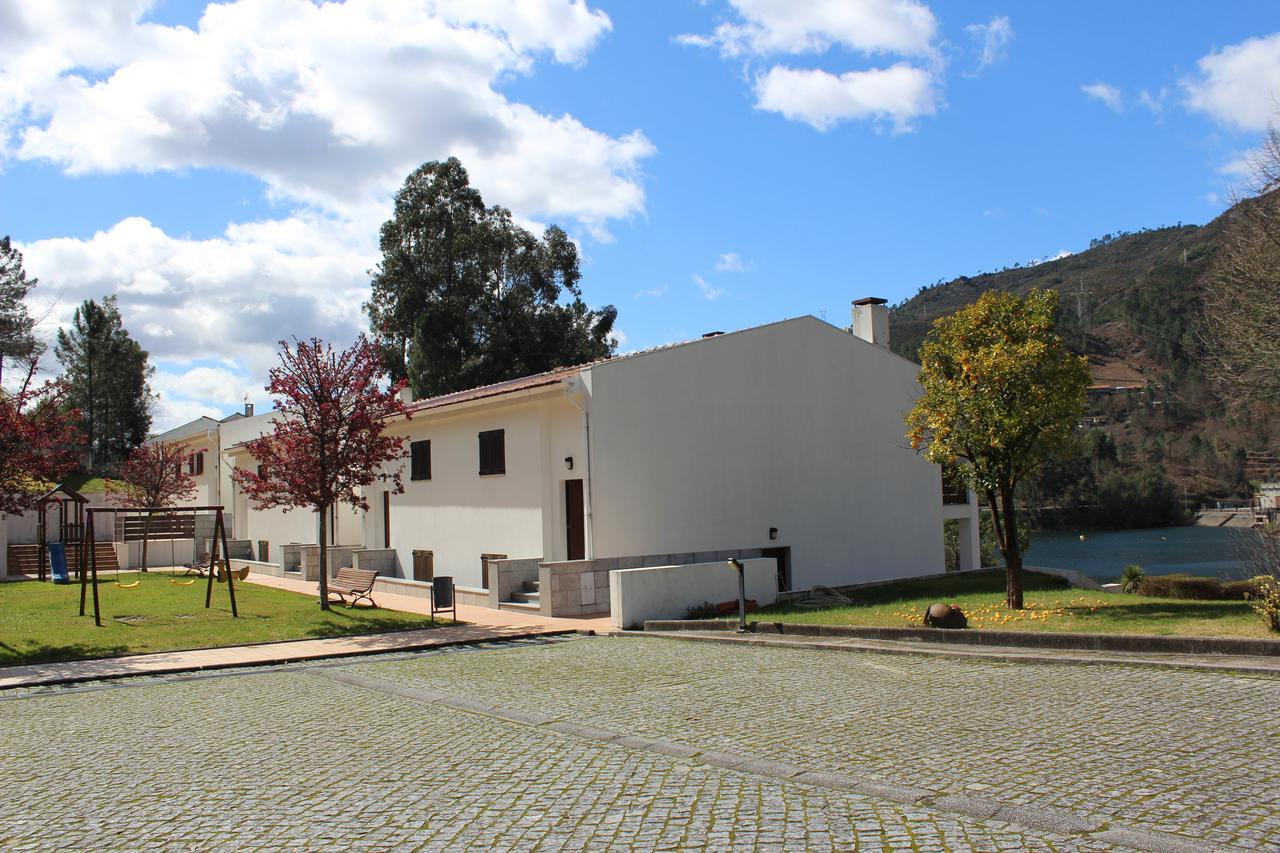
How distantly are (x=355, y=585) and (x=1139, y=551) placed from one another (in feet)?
197

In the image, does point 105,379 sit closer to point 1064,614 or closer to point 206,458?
point 206,458

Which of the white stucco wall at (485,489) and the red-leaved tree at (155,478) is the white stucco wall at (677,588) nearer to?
the white stucco wall at (485,489)

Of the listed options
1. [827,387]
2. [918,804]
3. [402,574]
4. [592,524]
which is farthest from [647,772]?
[402,574]

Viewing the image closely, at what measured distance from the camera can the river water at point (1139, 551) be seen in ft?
172

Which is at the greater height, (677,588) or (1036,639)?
(677,588)

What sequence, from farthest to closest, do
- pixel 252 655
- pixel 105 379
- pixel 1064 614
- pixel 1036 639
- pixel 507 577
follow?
pixel 105 379, pixel 507 577, pixel 1064 614, pixel 252 655, pixel 1036 639

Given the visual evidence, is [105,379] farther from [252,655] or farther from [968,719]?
[968,719]

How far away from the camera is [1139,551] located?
6444 centimetres

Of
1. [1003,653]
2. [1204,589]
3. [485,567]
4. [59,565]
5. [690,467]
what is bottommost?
[1204,589]

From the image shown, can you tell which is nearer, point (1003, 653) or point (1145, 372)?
point (1003, 653)

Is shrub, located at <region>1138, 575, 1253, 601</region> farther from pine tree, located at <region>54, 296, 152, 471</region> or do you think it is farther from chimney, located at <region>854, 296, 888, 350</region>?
pine tree, located at <region>54, 296, 152, 471</region>

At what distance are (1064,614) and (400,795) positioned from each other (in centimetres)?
1031

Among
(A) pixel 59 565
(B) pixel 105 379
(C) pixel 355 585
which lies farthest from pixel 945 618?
(B) pixel 105 379

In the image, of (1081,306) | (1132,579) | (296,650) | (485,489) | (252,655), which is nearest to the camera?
(252,655)
